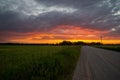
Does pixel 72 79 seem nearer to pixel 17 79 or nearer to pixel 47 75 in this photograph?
pixel 47 75

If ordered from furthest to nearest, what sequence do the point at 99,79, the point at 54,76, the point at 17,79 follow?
the point at 54,76 → the point at 99,79 → the point at 17,79

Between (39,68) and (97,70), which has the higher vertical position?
(39,68)

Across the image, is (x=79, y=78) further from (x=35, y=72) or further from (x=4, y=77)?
(x=4, y=77)

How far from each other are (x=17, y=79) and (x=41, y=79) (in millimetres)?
1351

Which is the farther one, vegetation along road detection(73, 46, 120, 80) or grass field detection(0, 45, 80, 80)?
vegetation along road detection(73, 46, 120, 80)

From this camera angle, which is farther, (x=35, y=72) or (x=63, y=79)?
(x=35, y=72)

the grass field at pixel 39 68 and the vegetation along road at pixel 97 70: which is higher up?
the grass field at pixel 39 68

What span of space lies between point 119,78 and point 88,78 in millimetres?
1974

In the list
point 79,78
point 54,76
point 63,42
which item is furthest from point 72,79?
point 63,42

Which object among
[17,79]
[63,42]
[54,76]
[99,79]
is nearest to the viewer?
[17,79]

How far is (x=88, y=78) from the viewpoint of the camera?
10.1 m

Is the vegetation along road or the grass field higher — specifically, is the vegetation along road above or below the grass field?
below

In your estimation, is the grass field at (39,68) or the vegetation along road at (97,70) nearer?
the grass field at (39,68)

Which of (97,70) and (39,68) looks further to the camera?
(97,70)
